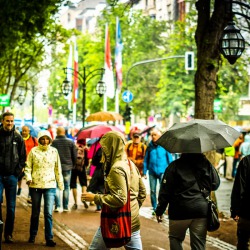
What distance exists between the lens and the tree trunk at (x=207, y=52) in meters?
14.6

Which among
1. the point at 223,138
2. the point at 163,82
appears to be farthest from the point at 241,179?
the point at 163,82

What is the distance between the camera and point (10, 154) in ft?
35.1

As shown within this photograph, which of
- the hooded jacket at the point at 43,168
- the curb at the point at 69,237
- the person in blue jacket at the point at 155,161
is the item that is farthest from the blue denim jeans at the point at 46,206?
the person in blue jacket at the point at 155,161

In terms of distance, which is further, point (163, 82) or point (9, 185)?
point (163, 82)

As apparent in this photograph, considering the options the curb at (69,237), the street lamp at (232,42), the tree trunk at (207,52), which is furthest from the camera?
the tree trunk at (207,52)

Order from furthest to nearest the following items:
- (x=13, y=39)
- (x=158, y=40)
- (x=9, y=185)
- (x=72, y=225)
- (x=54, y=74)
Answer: (x=54, y=74), (x=158, y=40), (x=13, y=39), (x=72, y=225), (x=9, y=185)

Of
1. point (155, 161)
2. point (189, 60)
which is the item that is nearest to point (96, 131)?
point (155, 161)

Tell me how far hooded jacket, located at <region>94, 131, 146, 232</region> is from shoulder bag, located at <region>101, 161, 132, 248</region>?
0.29 ft

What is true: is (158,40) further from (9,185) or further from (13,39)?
(9,185)

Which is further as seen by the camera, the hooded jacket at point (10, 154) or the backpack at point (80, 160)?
the backpack at point (80, 160)

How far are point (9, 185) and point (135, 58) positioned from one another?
57785 mm

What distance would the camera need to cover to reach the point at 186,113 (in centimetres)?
6038

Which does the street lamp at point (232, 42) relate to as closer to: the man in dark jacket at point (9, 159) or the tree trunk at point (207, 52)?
the tree trunk at point (207, 52)

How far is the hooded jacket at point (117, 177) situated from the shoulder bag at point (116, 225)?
0.29ft
